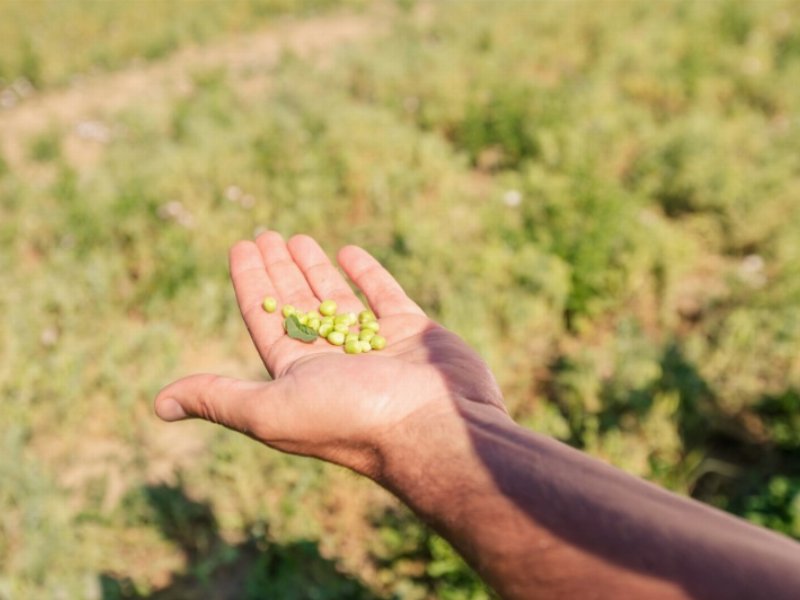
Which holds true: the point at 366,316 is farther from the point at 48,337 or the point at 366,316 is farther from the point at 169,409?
the point at 48,337

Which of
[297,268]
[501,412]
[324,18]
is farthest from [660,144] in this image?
[324,18]

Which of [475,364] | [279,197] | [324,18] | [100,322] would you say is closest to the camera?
[475,364]

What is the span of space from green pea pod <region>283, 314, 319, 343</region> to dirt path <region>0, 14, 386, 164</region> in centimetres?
454

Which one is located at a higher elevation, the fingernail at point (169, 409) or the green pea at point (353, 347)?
the fingernail at point (169, 409)

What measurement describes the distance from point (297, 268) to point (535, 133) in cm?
323

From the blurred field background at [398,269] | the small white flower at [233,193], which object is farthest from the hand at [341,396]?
the small white flower at [233,193]

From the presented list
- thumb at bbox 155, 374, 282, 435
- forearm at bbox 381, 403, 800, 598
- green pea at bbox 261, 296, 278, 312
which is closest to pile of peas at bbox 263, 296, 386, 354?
green pea at bbox 261, 296, 278, 312

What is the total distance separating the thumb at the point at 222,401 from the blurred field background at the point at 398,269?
1036 millimetres

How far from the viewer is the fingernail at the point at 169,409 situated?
76.4 inches

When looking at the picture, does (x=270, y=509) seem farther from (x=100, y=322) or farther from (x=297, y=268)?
(x=100, y=322)

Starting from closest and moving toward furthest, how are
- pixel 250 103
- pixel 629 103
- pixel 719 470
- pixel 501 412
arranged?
pixel 501 412, pixel 719 470, pixel 629 103, pixel 250 103

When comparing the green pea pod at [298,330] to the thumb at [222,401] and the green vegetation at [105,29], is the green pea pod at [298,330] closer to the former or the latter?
the thumb at [222,401]

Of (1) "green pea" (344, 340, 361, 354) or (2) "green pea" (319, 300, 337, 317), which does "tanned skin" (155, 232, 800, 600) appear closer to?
(1) "green pea" (344, 340, 361, 354)

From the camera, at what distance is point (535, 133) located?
532cm
